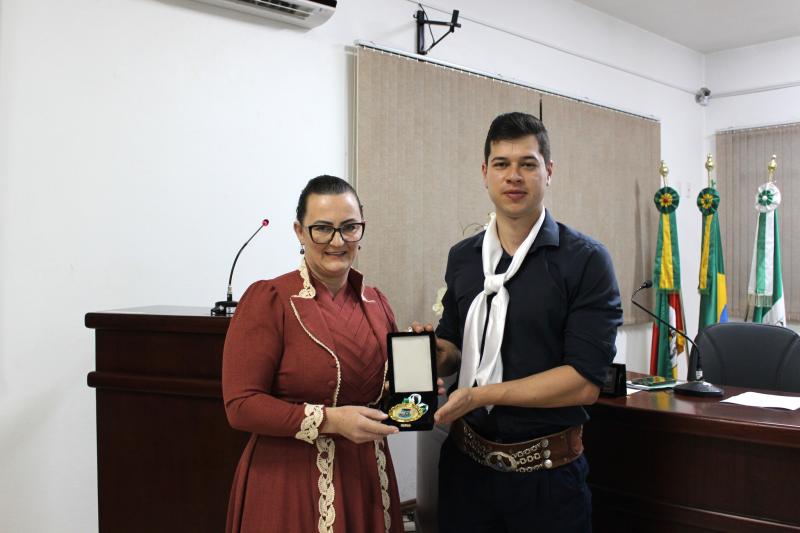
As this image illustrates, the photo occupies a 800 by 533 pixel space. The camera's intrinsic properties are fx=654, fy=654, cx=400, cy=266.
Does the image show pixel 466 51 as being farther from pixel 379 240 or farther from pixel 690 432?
pixel 690 432

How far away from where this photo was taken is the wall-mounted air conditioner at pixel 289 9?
290 cm

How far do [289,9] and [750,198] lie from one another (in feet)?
14.8

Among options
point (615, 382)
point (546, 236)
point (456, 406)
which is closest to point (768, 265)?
point (615, 382)

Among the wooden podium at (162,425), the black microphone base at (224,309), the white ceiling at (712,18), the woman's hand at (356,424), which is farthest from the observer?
the white ceiling at (712,18)

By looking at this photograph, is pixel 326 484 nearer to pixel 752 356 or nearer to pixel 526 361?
pixel 526 361

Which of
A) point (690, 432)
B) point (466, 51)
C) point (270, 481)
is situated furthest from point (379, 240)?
point (270, 481)

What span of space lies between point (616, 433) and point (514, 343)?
2.64 ft

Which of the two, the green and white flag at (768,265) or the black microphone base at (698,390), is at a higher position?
the green and white flag at (768,265)

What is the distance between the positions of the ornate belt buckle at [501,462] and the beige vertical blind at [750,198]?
5022 millimetres

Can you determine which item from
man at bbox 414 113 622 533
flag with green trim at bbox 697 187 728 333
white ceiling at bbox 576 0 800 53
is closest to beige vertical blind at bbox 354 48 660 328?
white ceiling at bbox 576 0 800 53

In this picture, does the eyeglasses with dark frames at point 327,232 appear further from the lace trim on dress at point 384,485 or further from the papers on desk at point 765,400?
the papers on desk at point 765,400

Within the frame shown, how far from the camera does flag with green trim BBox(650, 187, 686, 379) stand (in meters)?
4.96

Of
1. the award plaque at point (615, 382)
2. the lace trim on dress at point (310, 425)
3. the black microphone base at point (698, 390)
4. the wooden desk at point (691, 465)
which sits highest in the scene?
the lace trim on dress at point (310, 425)

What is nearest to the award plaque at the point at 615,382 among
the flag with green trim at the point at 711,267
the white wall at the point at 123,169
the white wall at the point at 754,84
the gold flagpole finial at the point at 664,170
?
the white wall at the point at 123,169
